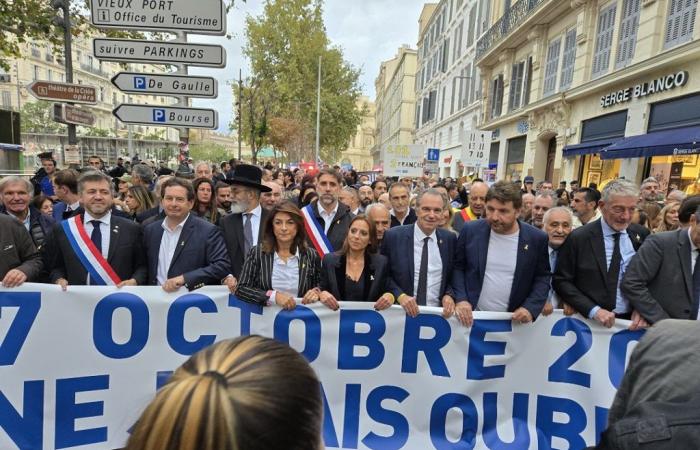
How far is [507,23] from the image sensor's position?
20969mm

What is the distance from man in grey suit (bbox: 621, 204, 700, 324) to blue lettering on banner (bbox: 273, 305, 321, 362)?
2138 millimetres

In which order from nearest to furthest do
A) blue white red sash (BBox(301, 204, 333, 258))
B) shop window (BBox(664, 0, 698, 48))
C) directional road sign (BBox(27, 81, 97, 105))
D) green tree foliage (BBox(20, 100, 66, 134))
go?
blue white red sash (BBox(301, 204, 333, 258))
directional road sign (BBox(27, 81, 97, 105))
shop window (BBox(664, 0, 698, 48))
green tree foliage (BBox(20, 100, 66, 134))

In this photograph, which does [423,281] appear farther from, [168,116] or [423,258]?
[168,116]

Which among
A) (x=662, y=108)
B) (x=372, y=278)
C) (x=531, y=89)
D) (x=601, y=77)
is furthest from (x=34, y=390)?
(x=531, y=89)

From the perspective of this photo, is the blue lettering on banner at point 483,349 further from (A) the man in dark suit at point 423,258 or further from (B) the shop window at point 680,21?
(B) the shop window at point 680,21

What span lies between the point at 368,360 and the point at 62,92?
5732mm

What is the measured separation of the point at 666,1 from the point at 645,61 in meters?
1.51

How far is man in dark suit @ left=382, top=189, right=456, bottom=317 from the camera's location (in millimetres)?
3260

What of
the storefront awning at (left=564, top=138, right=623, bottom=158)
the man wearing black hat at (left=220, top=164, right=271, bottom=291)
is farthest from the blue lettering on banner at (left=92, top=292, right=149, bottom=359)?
the storefront awning at (left=564, top=138, right=623, bottom=158)

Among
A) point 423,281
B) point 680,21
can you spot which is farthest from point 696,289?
point 680,21

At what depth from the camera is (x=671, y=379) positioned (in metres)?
0.95

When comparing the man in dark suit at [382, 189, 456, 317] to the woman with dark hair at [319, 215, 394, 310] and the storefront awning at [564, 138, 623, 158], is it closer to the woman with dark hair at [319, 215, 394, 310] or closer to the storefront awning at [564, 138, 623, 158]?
the woman with dark hair at [319, 215, 394, 310]

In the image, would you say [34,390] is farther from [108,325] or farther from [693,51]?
[693,51]

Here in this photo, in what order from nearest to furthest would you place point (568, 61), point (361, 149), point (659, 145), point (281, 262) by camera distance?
point (281, 262)
point (659, 145)
point (568, 61)
point (361, 149)
